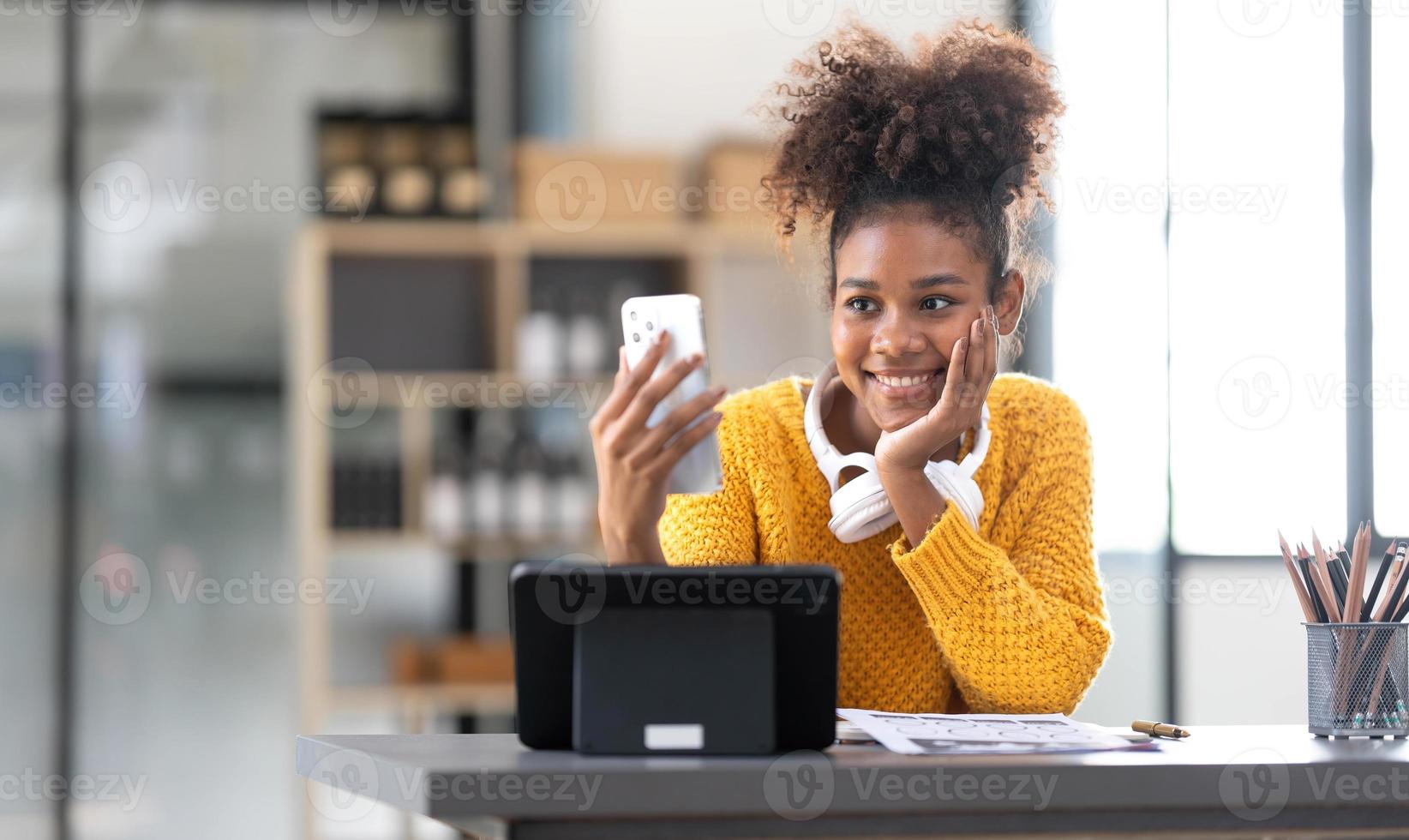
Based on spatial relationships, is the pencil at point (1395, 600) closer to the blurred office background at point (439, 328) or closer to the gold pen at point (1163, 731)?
the gold pen at point (1163, 731)

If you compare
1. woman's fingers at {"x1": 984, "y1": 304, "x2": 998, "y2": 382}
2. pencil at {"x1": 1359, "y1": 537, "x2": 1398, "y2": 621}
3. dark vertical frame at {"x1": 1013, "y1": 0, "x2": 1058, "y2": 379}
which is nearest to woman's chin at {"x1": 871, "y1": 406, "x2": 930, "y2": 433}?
woman's fingers at {"x1": 984, "y1": 304, "x2": 998, "y2": 382}

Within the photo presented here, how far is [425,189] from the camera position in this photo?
3.94 metres

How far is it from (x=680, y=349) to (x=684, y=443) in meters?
0.08

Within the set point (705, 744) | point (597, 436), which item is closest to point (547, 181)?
point (597, 436)

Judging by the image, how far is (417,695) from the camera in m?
3.74

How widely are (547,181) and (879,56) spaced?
2.13m

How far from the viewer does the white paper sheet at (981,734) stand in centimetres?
114

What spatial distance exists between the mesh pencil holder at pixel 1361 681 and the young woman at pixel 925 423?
24 cm

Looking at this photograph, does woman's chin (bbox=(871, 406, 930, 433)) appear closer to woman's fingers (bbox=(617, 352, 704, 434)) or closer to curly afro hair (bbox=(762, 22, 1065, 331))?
curly afro hair (bbox=(762, 22, 1065, 331))

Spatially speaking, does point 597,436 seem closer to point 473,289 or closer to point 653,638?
point 653,638

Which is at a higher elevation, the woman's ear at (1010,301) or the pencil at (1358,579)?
the woman's ear at (1010,301)

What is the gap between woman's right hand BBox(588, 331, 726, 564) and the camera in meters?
1.24

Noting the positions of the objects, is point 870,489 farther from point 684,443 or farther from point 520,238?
point 520,238

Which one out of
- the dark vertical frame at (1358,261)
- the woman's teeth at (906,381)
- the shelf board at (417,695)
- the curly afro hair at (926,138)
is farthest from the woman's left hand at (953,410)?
the shelf board at (417,695)
